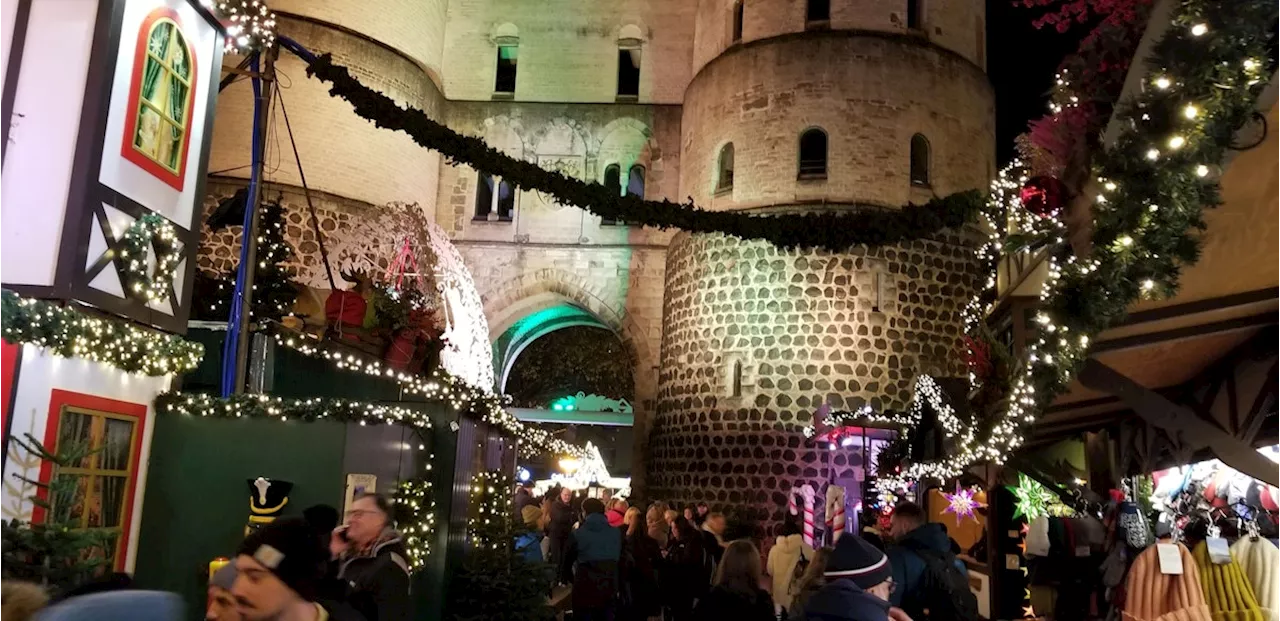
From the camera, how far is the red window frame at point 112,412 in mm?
6410

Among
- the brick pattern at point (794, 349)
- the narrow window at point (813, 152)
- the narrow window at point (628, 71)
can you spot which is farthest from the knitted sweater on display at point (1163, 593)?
the narrow window at point (628, 71)

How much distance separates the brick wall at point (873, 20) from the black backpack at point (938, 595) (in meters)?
14.6

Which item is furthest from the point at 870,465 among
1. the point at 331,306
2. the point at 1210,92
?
the point at 1210,92

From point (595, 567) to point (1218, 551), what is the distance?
5.10 metres

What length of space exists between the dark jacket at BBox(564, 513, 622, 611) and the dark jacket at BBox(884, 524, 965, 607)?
396 centimetres

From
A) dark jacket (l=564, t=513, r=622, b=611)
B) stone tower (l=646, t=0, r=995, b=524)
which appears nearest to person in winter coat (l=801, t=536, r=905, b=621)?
dark jacket (l=564, t=513, r=622, b=611)

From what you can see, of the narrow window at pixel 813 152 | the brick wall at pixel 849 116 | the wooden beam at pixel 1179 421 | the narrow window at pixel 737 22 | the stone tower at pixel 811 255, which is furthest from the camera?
the narrow window at pixel 737 22

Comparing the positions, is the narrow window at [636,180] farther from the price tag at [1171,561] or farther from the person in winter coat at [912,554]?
the price tag at [1171,561]

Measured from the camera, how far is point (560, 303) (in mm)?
22141

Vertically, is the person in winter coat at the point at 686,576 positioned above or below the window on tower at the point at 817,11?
below

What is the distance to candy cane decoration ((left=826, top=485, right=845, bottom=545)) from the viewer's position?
10602 mm

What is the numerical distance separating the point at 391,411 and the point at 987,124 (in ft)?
47.7

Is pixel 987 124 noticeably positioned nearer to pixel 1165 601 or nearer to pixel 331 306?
pixel 331 306

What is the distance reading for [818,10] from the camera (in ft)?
61.0
